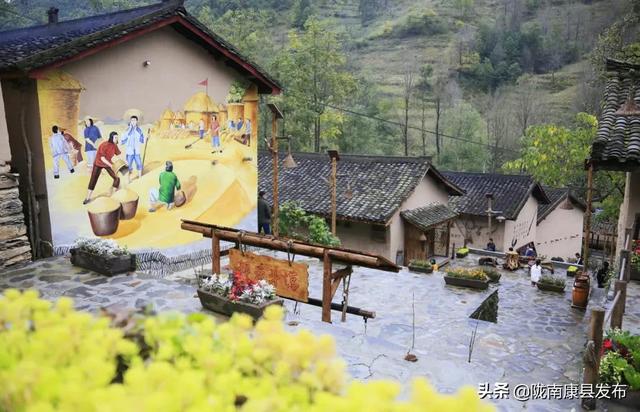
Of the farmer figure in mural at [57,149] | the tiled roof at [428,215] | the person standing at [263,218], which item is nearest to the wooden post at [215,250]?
the farmer figure in mural at [57,149]

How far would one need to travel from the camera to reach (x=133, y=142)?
1052 centimetres

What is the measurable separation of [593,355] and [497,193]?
20.0 metres

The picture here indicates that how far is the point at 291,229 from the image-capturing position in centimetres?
1647

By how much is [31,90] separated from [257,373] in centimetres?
895

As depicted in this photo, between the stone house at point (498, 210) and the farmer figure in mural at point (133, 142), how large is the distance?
16559 millimetres

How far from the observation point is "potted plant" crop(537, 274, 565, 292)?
14500 mm

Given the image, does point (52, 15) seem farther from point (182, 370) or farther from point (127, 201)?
point (182, 370)

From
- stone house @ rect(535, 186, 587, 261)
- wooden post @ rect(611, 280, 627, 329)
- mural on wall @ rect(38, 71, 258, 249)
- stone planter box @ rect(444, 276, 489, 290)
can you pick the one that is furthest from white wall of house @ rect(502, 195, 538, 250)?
wooden post @ rect(611, 280, 627, 329)

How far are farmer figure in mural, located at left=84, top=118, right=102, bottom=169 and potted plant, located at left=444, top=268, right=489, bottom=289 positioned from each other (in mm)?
9582

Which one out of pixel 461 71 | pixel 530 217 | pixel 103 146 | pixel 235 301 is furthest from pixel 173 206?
pixel 461 71

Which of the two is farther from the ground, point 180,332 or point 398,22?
point 398,22

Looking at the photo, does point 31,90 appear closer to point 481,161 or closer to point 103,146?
point 103,146

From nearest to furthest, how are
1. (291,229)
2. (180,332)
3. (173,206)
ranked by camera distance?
1. (180,332)
2. (173,206)
3. (291,229)

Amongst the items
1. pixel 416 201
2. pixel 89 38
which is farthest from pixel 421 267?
pixel 89 38
